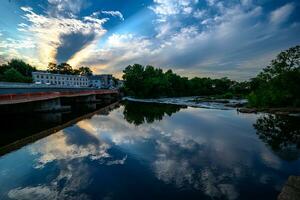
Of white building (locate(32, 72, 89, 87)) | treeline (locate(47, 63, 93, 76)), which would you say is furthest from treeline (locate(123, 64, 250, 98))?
treeline (locate(47, 63, 93, 76))

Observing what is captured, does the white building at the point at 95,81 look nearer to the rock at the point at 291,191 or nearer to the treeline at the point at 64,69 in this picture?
the treeline at the point at 64,69

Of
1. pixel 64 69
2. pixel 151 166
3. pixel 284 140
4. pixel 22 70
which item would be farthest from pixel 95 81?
pixel 151 166

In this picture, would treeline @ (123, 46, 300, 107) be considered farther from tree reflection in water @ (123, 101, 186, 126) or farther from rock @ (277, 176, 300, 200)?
rock @ (277, 176, 300, 200)

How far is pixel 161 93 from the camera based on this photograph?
10081 cm

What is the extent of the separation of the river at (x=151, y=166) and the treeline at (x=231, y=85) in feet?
67.6

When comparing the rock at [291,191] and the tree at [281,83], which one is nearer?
the rock at [291,191]

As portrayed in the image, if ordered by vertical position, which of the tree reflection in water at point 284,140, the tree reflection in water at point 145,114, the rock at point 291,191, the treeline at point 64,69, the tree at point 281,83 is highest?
the treeline at point 64,69

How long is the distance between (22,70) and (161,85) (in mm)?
74230

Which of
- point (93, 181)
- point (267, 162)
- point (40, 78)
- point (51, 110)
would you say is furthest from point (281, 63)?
point (40, 78)

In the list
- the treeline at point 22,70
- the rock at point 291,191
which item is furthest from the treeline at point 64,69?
the rock at point 291,191

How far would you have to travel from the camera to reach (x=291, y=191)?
7410 millimetres

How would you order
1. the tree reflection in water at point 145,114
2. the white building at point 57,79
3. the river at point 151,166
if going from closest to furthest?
the river at point 151,166 < the tree reflection in water at point 145,114 < the white building at point 57,79

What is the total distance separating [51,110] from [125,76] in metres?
68.8

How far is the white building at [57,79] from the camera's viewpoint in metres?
96.6
